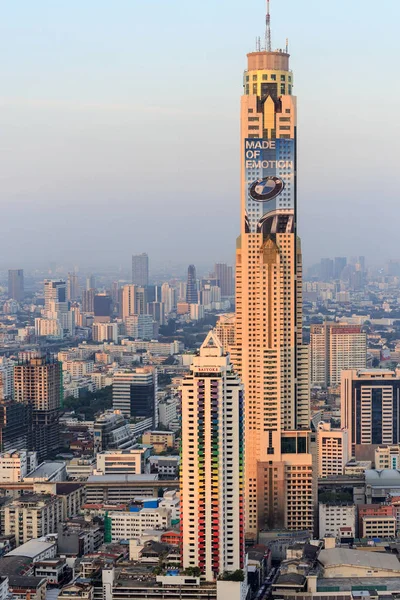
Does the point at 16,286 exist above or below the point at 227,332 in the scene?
above

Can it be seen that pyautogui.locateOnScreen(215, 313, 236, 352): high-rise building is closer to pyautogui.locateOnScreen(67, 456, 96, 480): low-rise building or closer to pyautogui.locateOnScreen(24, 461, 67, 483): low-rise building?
pyautogui.locateOnScreen(24, 461, 67, 483): low-rise building

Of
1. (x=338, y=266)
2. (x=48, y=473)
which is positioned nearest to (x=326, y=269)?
(x=338, y=266)

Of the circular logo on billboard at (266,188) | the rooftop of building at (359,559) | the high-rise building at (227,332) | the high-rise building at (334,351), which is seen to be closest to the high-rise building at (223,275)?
the high-rise building at (334,351)

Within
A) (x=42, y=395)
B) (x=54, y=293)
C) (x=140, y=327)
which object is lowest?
(x=42, y=395)

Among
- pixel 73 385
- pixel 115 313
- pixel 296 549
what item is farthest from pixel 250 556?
pixel 115 313

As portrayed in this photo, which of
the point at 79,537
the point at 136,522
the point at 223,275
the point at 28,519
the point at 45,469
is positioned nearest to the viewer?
the point at 79,537

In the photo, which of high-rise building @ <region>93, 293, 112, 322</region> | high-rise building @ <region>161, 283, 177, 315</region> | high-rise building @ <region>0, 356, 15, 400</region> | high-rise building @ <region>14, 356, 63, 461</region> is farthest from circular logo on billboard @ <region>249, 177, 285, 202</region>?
high-rise building @ <region>93, 293, 112, 322</region>

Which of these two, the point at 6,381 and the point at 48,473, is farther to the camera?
the point at 6,381

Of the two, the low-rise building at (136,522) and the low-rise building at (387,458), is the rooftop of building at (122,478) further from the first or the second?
the low-rise building at (387,458)

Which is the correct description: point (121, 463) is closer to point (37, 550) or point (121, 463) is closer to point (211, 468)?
Answer: point (37, 550)
